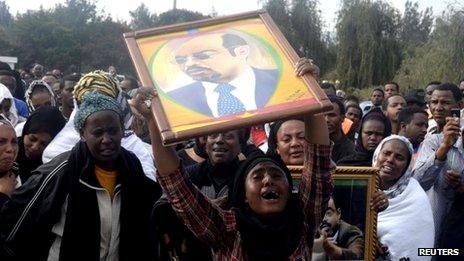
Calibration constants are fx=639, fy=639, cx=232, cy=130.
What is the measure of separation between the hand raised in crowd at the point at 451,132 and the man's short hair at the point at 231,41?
6.38 feet

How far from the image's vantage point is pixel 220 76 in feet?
9.48

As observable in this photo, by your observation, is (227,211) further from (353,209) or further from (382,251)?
(382,251)

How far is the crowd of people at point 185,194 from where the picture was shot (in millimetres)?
2742

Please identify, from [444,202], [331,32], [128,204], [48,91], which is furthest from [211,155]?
[331,32]

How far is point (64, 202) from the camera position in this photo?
10.1 ft

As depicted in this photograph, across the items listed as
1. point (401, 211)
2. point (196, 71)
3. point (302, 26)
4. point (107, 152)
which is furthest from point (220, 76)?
point (302, 26)

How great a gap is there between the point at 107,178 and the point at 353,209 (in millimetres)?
1276

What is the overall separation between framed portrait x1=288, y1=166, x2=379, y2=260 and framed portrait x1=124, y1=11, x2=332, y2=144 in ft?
2.20

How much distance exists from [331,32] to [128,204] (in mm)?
25276

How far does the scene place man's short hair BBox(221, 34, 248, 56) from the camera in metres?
2.98

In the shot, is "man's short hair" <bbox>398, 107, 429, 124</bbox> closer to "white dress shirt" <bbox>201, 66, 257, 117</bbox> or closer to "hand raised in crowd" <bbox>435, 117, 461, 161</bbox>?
"hand raised in crowd" <bbox>435, 117, 461, 161</bbox>

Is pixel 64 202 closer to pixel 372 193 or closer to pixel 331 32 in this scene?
pixel 372 193

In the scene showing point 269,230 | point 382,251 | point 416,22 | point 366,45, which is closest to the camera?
point 269,230

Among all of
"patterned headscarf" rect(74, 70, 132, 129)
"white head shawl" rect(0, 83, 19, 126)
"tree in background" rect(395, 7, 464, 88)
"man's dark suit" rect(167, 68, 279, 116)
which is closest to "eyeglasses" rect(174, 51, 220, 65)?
"man's dark suit" rect(167, 68, 279, 116)
